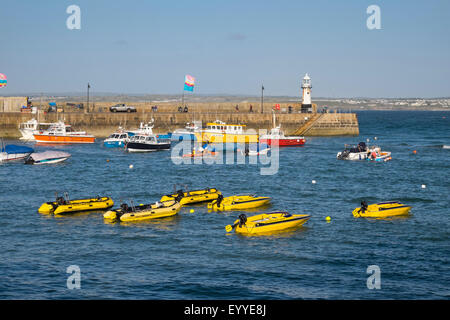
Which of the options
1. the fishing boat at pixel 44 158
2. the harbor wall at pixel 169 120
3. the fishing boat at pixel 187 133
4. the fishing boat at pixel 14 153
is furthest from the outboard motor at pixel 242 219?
the harbor wall at pixel 169 120

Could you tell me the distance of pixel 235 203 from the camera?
1374 inches

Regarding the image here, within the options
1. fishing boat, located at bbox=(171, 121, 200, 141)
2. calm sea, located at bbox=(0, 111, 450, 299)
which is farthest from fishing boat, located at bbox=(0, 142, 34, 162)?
fishing boat, located at bbox=(171, 121, 200, 141)

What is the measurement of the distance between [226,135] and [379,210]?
45.0m

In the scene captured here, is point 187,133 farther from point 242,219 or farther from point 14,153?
point 242,219

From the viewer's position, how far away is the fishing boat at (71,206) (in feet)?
107

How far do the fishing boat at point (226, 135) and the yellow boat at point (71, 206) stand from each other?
43.1m

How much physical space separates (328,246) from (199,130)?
55.0 m

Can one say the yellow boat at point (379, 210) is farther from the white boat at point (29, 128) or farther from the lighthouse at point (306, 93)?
the lighthouse at point (306, 93)

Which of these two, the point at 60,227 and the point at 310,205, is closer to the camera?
the point at 60,227

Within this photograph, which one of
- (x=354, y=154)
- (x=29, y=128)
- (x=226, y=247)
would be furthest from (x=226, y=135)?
(x=226, y=247)

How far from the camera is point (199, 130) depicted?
80.4 metres

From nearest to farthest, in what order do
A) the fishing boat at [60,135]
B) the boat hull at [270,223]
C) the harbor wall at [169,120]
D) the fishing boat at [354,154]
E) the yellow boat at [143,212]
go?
1. the boat hull at [270,223]
2. the yellow boat at [143,212]
3. the fishing boat at [354,154]
4. the fishing boat at [60,135]
5. the harbor wall at [169,120]

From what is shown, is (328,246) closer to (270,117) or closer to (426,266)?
(426,266)

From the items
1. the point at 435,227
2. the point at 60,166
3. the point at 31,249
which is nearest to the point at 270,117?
the point at 60,166
